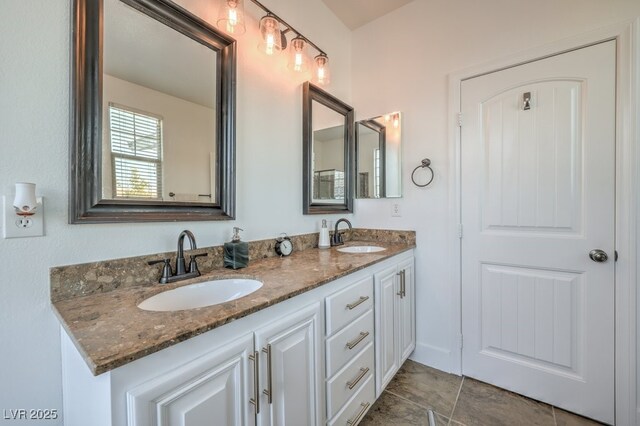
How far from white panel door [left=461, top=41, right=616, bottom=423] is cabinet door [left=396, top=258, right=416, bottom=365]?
Result: 13.5 inches

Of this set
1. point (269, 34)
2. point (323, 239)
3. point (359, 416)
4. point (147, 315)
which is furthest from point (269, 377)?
point (269, 34)

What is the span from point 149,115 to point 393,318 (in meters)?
1.67

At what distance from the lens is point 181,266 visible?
1142 millimetres

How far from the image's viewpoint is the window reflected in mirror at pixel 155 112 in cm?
102

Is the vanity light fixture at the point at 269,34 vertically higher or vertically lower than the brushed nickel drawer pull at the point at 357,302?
higher

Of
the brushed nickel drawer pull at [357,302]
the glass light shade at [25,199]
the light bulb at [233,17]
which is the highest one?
the light bulb at [233,17]

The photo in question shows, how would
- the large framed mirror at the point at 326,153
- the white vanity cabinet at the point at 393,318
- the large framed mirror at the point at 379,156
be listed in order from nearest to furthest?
the white vanity cabinet at the point at 393,318
the large framed mirror at the point at 326,153
the large framed mirror at the point at 379,156

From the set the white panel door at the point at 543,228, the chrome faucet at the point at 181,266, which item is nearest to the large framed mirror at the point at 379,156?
the white panel door at the point at 543,228

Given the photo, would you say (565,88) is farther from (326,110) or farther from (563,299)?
(326,110)

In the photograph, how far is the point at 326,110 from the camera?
6.92ft

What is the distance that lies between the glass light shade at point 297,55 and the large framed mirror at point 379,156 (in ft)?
2.49

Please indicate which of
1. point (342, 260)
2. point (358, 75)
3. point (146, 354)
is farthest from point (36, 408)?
point (358, 75)

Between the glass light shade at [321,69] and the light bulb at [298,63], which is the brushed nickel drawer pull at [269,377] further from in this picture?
the glass light shade at [321,69]

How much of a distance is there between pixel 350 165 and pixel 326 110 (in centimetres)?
50
